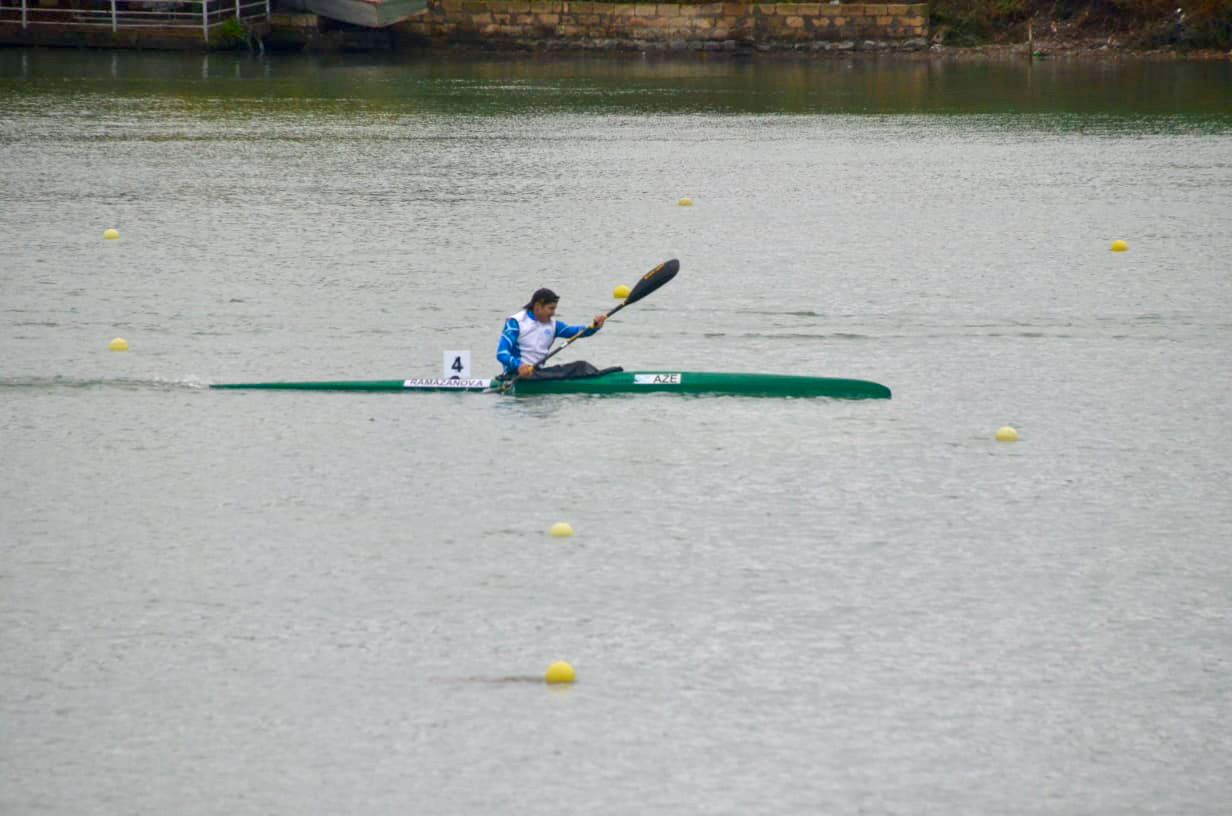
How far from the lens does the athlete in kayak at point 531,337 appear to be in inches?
613

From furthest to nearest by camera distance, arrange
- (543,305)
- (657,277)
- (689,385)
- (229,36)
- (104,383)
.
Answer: (229,36), (657,277), (104,383), (689,385), (543,305)

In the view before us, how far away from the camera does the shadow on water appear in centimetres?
4150

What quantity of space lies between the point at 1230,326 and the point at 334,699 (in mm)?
12197

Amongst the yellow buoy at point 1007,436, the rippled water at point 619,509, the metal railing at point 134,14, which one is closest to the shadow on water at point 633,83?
the metal railing at point 134,14

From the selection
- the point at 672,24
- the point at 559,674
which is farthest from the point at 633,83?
the point at 559,674

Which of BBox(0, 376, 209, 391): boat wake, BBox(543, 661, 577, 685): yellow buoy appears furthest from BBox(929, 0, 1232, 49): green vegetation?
BBox(543, 661, 577, 685): yellow buoy

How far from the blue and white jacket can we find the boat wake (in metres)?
2.85

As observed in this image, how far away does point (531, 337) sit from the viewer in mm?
15742

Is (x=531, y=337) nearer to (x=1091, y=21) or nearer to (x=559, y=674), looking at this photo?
(x=559, y=674)

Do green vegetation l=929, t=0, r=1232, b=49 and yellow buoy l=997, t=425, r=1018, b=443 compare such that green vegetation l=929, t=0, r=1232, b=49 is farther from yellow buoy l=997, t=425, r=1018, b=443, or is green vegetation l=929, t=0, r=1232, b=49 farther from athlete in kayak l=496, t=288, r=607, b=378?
yellow buoy l=997, t=425, r=1018, b=443

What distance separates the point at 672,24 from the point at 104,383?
142 feet

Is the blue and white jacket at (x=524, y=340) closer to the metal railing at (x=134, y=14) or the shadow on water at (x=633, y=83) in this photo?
the shadow on water at (x=633, y=83)

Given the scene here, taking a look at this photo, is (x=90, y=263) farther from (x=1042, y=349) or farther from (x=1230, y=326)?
(x=1230, y=326)

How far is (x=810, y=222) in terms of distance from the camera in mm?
25750
